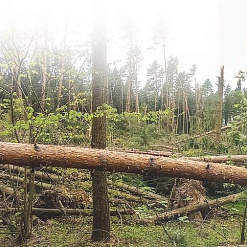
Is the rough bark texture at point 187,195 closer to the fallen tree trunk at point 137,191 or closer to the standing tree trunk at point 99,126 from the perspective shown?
the fallen tree trunk at point 137,191

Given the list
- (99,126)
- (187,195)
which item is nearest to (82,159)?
(99,126)

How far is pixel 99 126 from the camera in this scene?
16.3 feet

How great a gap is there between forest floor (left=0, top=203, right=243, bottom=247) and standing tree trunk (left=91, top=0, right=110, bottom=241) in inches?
11.3

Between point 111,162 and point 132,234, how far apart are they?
3129 mm

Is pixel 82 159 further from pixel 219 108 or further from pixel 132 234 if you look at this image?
pixel 219 108

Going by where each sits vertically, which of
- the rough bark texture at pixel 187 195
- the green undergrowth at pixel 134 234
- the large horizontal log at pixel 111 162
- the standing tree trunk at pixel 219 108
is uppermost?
the standing tree trunk at pixel 219 108

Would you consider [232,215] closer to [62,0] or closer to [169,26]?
[62,0]

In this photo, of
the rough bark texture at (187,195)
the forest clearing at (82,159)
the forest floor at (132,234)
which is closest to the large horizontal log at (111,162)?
the forest clearing at (82,159)

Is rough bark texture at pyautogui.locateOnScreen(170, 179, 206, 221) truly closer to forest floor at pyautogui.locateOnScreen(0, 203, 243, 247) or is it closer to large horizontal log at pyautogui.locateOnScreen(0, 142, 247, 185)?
forest floor at pyautogui.locateOnScreen(0, 203, 243, 247)

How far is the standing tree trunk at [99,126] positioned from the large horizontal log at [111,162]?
6.89ft

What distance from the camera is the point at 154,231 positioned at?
5773 mm

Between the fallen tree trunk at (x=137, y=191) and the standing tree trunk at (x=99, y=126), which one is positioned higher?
the standing tree trunk at (x=99, y=126)

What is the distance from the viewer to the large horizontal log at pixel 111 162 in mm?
2627

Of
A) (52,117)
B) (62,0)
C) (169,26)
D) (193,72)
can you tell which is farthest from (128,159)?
(193,72)
